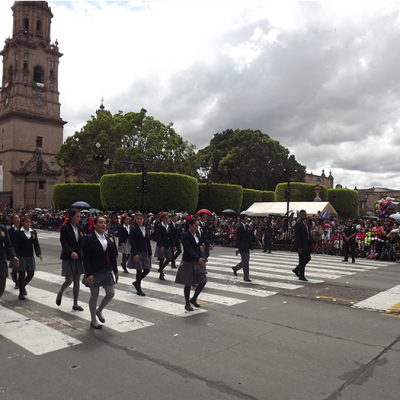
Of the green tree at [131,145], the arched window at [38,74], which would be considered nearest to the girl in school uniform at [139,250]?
the green tree at [131,145]

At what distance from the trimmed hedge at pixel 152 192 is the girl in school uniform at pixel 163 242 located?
21349mm

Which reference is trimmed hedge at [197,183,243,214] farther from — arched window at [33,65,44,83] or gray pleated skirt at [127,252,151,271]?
arched window at [33,65,44,83]

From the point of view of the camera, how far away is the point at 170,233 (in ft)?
35.1

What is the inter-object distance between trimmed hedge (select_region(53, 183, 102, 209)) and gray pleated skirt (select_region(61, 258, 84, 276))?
32.4m

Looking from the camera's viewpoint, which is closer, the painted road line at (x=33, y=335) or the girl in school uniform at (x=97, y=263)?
the painted road line at (x=33, y=335)

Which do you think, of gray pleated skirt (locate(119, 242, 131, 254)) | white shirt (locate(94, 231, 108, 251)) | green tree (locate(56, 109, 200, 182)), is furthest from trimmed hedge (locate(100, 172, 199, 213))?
white shirt (locate(94, 231, 108, 251))

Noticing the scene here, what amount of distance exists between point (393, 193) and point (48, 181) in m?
98.9

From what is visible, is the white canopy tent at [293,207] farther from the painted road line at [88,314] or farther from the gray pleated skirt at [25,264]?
the gray pleated skirt at [25,264]

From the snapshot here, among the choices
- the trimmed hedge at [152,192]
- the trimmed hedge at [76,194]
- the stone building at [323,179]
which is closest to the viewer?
the trimmed hedge at [152,192]

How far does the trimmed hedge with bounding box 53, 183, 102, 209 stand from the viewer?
38.0 metres

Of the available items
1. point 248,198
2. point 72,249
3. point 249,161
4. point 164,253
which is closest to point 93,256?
point 72,249

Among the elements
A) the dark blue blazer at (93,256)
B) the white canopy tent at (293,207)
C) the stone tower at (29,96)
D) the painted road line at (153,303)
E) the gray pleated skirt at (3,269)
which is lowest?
the painted road line at (153,303)

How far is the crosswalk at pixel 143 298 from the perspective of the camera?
18.0ft

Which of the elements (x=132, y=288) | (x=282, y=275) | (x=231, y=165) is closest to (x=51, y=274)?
(x=132, y=288)
